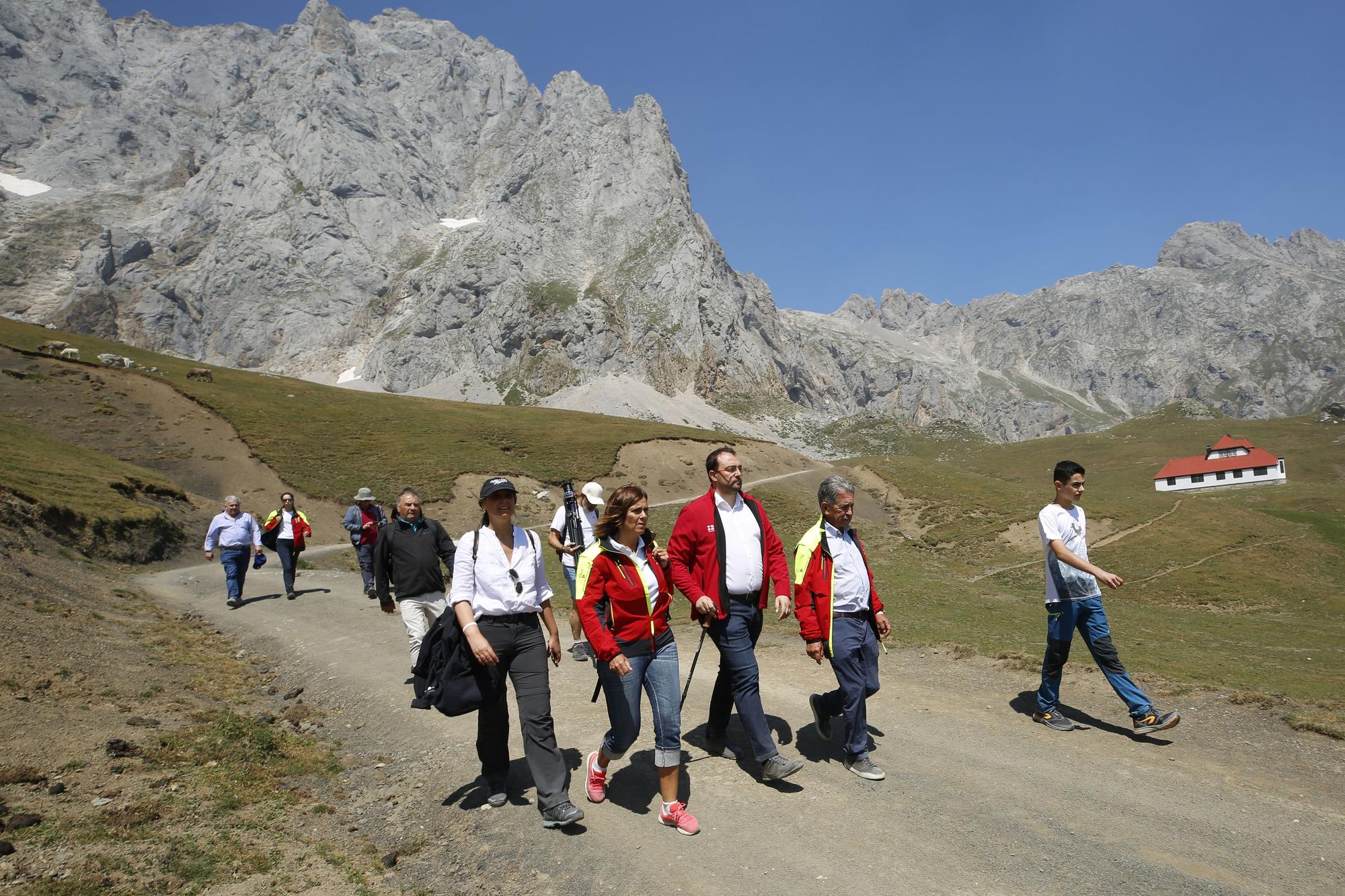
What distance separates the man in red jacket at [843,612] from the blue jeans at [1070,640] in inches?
116

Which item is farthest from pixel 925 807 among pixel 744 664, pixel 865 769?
pixel 744 664

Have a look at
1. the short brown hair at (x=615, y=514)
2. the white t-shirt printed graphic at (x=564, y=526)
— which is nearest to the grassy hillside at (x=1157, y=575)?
the white t-shirt printed graphic at (x=564, y=526)

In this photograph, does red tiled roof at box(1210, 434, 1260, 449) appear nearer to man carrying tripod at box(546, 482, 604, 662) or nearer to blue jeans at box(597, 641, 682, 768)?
man carrying tripod at box(546, 482, 604, 662)

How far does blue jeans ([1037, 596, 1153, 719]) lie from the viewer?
9.00m

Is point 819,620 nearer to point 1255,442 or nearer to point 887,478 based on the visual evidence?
point 887,478

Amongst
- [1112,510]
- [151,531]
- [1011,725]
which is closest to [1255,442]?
[1112,510]

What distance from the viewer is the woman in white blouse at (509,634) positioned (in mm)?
6805

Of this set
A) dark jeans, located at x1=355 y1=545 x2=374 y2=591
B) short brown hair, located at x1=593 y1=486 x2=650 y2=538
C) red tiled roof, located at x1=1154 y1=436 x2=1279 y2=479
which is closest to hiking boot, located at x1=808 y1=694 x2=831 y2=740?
short brown hair, located at x1=593 y1=486 x2=650 y2=538

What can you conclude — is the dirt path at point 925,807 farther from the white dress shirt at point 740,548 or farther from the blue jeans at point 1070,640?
the white dress shirt at point 740,548

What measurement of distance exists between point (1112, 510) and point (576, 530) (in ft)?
128

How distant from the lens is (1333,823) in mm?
6363

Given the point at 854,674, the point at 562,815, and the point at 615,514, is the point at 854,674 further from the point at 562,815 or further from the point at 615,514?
the point at 562,815

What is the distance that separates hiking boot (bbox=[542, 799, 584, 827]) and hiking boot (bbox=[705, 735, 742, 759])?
7.55 feet

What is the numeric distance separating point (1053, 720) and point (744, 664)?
5019mm
